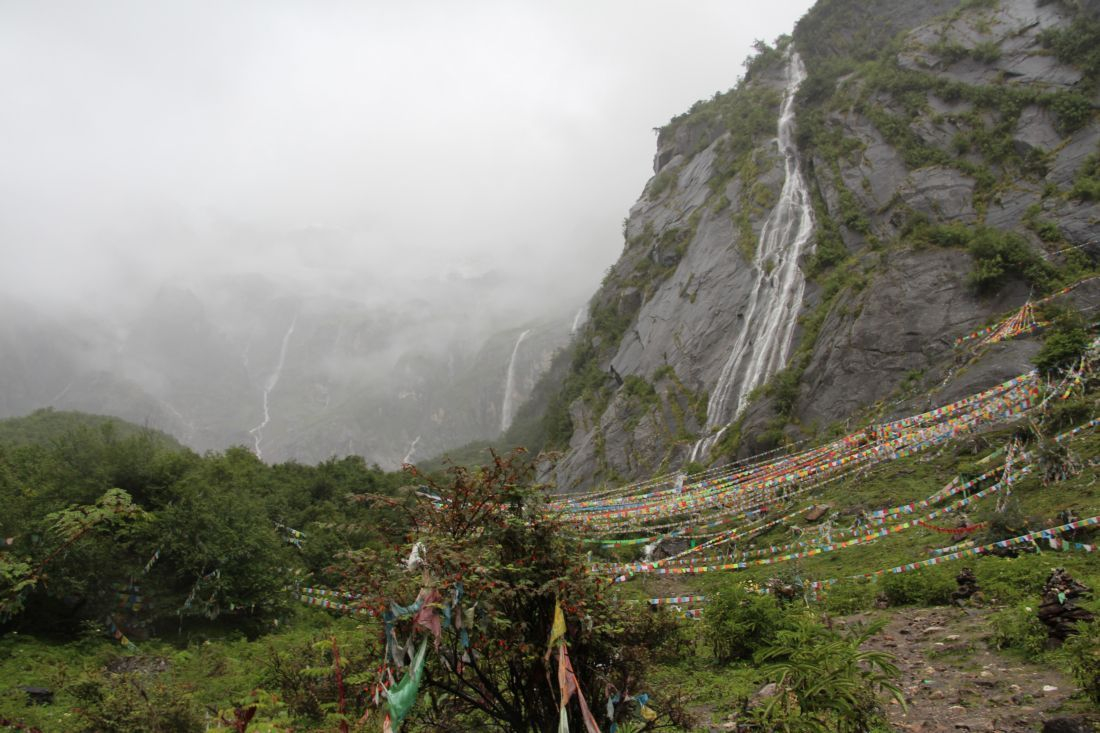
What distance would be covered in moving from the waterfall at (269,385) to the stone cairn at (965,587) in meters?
114

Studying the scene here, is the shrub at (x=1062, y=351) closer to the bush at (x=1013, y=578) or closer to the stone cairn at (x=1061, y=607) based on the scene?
the bush at (x=1013, y=578)

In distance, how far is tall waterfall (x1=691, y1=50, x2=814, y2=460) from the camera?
30.9 m

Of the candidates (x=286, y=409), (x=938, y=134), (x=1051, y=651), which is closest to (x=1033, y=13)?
(x=938, y=134)

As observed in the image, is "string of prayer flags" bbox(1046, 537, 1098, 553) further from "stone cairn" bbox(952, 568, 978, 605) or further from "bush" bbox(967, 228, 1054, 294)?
"bush" bbox(967, 228, 1054, 294)

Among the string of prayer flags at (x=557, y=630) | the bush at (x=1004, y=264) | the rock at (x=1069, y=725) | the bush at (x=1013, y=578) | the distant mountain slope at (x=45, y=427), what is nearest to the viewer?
the string of prayer flags at (x=557, y=630)

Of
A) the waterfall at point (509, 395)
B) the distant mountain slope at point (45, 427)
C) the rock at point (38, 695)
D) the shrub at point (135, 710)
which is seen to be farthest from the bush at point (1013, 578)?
the waterfall at point (509, 395)

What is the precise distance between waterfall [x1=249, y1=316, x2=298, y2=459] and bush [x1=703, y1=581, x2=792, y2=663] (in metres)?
112

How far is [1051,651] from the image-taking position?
6633 millimetres

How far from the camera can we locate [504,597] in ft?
14.0

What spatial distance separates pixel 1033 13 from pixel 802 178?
54.7 ft

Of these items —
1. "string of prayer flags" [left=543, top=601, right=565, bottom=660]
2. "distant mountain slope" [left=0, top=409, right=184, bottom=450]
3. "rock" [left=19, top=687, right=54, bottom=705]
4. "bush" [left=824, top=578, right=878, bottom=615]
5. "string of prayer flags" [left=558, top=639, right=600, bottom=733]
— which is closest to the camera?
"string of prayer flags" [left=558, top=639, right=600, bottom=733]

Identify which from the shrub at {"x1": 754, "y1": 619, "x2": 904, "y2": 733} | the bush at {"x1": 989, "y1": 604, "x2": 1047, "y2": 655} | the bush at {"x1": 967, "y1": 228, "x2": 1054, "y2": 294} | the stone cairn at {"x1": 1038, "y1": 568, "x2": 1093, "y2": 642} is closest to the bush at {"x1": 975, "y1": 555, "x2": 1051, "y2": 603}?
the bush at {"x1": 989, "y1": 604, "x2": 1047, "y2": 655}

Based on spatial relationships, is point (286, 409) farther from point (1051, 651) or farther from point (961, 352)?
point (1051, 651)

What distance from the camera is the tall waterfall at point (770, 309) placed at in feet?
101
